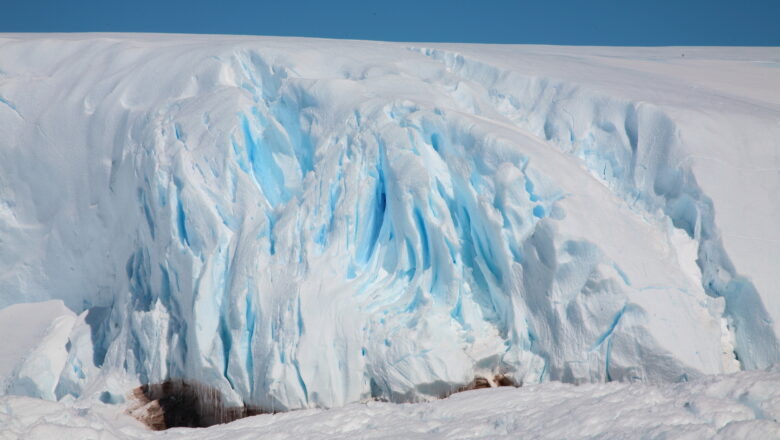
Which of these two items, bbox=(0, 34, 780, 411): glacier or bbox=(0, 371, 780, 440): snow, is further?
bbox=(0, 34, 780, 411): glacier

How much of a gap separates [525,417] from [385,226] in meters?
2.33

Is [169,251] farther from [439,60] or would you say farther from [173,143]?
[439,60]

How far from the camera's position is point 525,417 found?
4605 mm

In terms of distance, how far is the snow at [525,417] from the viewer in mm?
3975

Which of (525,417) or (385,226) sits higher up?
(385,226)

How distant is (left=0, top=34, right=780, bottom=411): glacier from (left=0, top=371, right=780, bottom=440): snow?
0.57 m

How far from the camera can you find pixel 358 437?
476cm

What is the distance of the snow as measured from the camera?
397 cm

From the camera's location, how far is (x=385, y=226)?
649 centimetres

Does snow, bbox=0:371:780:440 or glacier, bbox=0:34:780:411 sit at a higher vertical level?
glacier, bbox=0:34:780:411

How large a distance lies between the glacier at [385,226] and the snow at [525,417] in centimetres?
57

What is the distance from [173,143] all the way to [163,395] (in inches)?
88.3

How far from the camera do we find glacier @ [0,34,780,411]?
18.6 ft

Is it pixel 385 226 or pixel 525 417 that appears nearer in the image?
pixel 525 417
